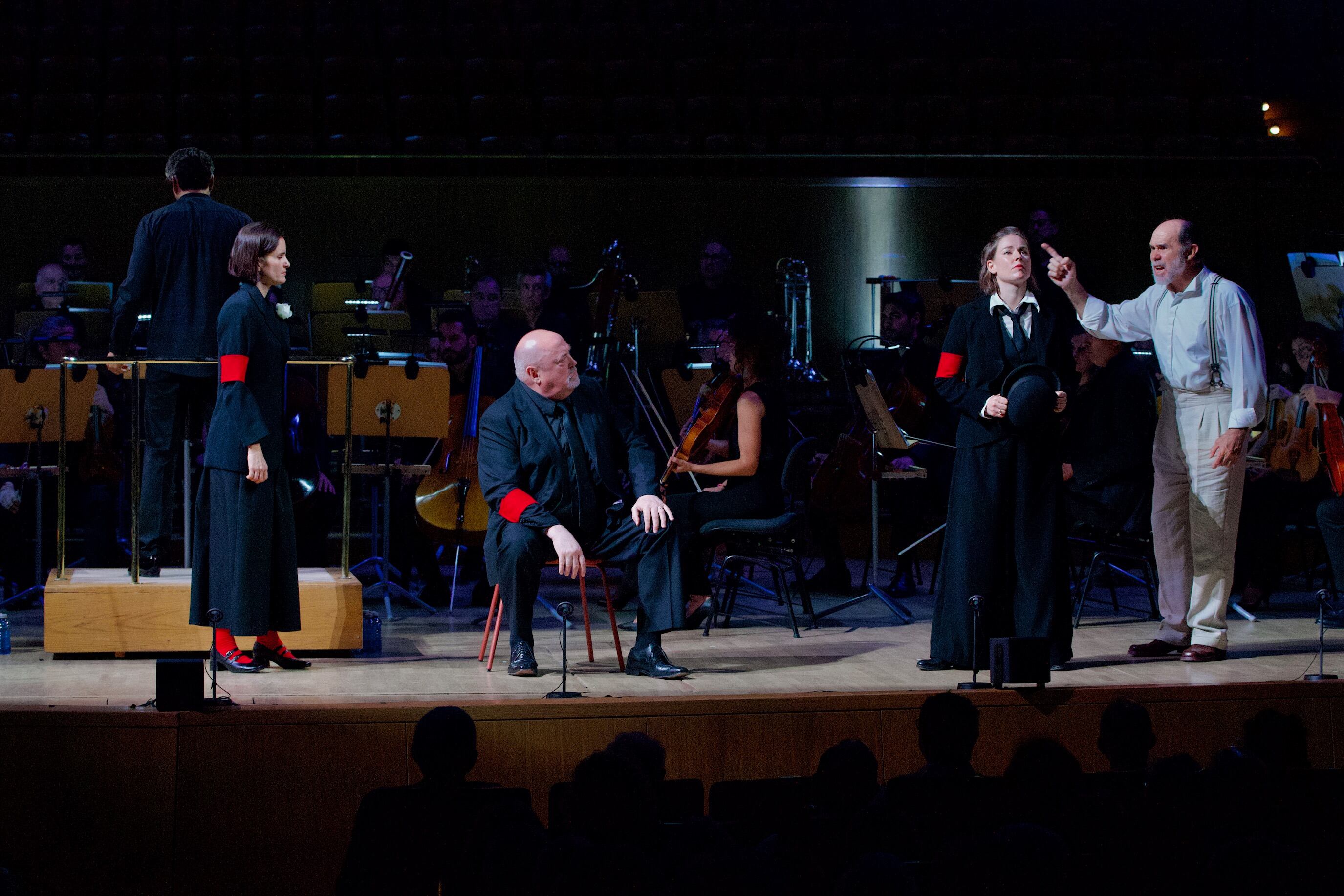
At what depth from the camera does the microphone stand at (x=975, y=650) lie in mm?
3811

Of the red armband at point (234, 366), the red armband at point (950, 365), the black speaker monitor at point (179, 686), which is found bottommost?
the black speaker monitor at point (179, 686)

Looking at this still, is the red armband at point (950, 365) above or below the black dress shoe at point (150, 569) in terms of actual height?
above

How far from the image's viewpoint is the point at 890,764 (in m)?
3.76

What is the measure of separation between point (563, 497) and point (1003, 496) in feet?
4.48

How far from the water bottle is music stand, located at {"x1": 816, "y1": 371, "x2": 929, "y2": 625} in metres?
1.75

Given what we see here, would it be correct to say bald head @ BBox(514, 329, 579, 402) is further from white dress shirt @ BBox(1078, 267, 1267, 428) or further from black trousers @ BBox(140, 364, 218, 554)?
white dress shirt @ BBox(1078, 267, 1267, 428)

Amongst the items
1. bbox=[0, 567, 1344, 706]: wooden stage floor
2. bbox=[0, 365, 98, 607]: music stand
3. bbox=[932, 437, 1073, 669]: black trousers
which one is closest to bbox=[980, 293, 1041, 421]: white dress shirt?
bbox=[932, 437, 1073, 669]: black trousers

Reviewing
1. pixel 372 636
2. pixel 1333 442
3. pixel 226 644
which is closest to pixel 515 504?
pixel 372 636

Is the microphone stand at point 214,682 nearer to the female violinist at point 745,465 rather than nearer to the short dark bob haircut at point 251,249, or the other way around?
the short dark bob haircut at point 251,249

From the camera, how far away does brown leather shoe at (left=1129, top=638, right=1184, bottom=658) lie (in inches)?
185

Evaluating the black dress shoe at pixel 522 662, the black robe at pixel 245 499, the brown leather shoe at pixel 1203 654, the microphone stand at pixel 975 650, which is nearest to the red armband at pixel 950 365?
the microphone stand at pixel 975 650

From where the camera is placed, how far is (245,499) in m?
4.38

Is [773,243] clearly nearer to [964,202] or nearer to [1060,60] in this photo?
[964,202]

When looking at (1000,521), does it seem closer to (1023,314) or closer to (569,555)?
(1023,314)
